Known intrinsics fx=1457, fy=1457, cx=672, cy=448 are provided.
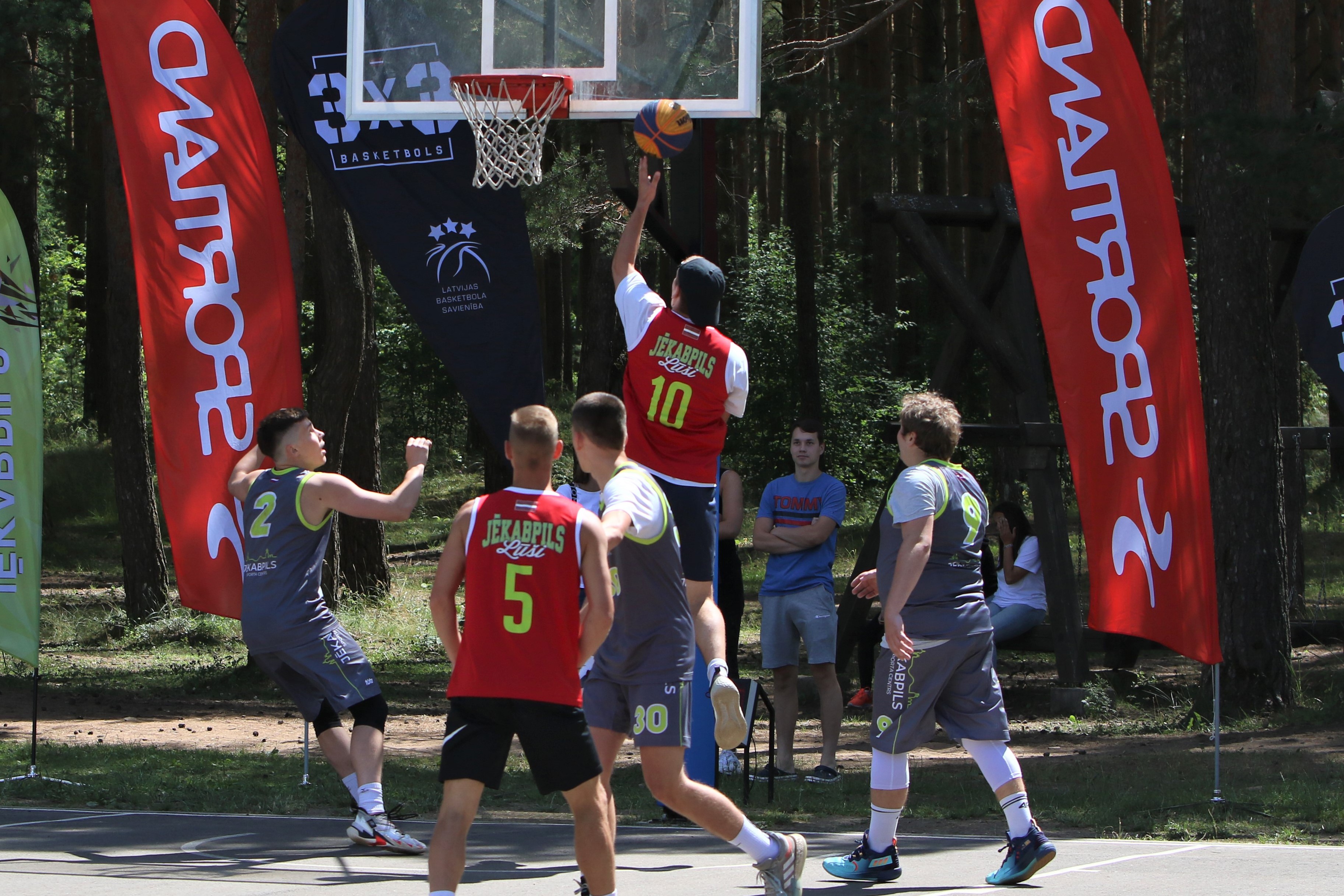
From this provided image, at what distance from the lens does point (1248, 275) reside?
10.0 meters

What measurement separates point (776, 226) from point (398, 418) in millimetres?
9825

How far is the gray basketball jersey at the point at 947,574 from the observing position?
5.45m

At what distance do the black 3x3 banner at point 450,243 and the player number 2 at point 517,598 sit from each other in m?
4.64

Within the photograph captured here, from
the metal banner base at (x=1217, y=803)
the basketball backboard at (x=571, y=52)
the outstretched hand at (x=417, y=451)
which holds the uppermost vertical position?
the basketball backboard at (x=571, y=52)

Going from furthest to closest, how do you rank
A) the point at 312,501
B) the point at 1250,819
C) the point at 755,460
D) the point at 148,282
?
the point at 755,460 → the point at 148,282 → the point at 1250,819 → the point at 312,501

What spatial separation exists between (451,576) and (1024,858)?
2.40 m

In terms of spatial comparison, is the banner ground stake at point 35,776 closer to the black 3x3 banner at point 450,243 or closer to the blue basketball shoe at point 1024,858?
the black 3x3 banner at point 450,243

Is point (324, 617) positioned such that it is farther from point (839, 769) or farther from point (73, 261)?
point (73, 261)

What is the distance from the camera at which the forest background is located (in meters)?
10.1

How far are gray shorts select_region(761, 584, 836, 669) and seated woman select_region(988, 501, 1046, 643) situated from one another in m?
3.08

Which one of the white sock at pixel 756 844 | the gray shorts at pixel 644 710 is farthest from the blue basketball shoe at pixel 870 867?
the gray shorts at pixel 644 710

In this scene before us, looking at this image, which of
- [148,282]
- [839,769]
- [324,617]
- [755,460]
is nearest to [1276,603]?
[839,769]

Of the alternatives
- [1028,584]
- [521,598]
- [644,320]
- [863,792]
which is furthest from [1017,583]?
[521,598]

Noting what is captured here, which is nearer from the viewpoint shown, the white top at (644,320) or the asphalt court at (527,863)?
the asphalt court at (527,863)
